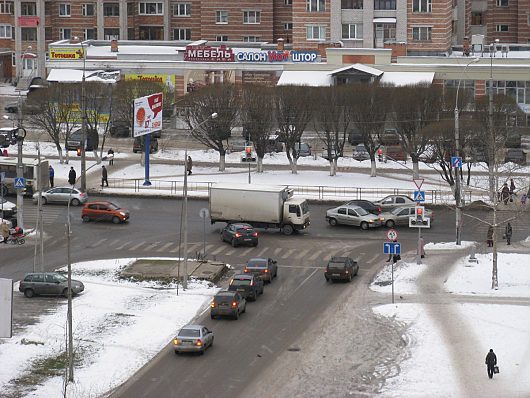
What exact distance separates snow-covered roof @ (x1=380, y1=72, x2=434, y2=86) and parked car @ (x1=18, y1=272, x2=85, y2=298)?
5334 centimetres

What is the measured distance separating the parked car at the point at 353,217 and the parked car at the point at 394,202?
8.52 feet

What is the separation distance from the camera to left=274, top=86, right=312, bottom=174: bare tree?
324 feet

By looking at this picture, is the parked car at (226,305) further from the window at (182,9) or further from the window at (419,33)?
the window at (182,9)

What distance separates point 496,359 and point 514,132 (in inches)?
1752

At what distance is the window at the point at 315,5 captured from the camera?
417 feet

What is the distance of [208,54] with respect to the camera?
12312 cm

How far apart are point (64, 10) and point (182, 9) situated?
479 inches

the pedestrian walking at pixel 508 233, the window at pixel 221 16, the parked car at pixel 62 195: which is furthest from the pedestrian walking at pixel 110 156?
the window at pixel 221 16

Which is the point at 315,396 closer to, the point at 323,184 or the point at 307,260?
the point at 307,260

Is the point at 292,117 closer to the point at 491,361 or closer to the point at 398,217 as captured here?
the point at 398,217

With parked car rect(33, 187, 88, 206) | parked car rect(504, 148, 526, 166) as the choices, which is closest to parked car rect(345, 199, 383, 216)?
parked car rect(33, 187, 88, 206)

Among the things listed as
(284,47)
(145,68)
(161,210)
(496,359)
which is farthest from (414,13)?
(496,359)

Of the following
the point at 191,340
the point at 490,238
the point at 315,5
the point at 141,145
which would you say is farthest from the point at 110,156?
the point at 191,340

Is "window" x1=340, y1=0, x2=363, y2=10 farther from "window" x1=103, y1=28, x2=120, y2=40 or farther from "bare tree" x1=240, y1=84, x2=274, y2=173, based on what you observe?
"window" x1=103, y1=28, x2=120, y2=40
